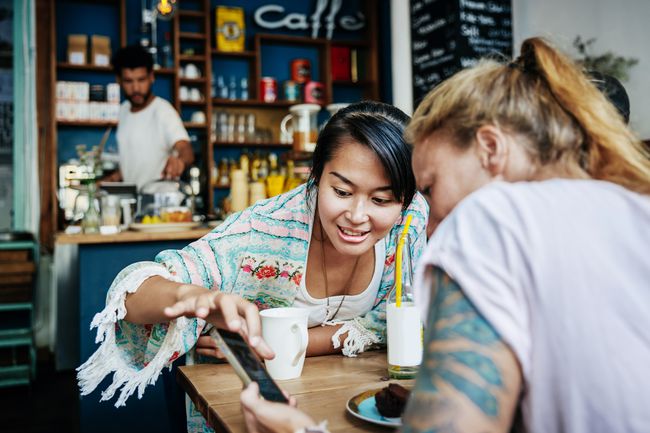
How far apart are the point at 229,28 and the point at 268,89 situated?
68 cm

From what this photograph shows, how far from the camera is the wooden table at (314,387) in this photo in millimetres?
950

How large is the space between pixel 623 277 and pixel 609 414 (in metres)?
0.14

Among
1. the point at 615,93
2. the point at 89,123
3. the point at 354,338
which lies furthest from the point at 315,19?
the point at 354,338

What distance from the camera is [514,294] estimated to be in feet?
1.99

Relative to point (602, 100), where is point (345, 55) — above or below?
above

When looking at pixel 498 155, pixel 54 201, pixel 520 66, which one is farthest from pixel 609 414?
pixel 54 201

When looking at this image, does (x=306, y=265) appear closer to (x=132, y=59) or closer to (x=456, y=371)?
(x=456, y=371)

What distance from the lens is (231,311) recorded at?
3.43 ft

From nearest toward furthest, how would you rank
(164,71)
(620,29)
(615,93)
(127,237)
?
(615,93) < (127,237) < (620,29) < (164,71)

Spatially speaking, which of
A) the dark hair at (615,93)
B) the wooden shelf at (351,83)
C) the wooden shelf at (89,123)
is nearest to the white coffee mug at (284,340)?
the dark hair at (615,93)

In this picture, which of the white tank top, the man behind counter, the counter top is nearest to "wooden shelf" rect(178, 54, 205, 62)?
the man behind counter

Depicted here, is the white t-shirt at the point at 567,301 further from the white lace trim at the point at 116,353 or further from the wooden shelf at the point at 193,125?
the wooden shelf at the point at 193,125

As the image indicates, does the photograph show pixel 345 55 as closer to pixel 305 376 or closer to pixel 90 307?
pixel 90 307

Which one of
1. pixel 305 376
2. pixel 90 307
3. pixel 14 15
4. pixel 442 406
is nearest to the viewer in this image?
pixel 442 406
